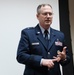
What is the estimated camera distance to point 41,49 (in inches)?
66.3

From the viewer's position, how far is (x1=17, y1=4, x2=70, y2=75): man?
161 cm

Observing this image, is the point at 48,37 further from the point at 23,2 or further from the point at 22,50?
the point at 23,2

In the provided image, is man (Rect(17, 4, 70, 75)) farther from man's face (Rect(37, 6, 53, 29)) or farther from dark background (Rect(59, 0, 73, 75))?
dark background (Rect(59, 0, 73, 75))

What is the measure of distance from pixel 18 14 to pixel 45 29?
0.66 m

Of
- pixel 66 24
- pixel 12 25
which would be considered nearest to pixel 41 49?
pixel 12 25

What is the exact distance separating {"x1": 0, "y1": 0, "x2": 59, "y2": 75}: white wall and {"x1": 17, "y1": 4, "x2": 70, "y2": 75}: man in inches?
21.9

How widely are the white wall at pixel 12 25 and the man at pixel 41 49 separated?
557 mm

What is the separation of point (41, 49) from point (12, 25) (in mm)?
720

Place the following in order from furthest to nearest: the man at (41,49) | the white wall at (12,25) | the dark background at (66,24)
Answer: the dark background at (66,24), the white wall at (12,25), the man at (41,49)

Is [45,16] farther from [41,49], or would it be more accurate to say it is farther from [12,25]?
[12,25]

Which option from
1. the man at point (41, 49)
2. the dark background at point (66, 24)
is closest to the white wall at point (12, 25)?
the dark background at point (66, 24)

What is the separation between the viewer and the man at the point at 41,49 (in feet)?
5.30

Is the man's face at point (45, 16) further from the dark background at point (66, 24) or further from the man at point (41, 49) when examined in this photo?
the dark background at point (66, 24)

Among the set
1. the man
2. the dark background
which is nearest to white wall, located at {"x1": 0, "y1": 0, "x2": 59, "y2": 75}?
the dark background
